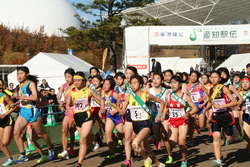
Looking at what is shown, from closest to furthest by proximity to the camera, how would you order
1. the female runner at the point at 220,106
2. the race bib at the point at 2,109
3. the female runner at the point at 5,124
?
the female runner at the point at 220,106, the female runner at the point at 5,124, the race bib at the point at 2,109

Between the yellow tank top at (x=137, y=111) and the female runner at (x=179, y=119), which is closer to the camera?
the yellow tank top at (x=137, y=111)

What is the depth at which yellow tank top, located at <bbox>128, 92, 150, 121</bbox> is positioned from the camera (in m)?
7.12

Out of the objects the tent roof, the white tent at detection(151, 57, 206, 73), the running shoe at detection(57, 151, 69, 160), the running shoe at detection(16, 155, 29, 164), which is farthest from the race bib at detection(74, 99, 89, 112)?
the white tent at detection(151, 57, 206, 73)

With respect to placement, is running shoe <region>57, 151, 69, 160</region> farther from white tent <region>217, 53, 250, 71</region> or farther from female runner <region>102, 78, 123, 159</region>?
white tent <region>217, 53, 250, 71</region>

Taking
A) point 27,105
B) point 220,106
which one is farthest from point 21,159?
point 220,106

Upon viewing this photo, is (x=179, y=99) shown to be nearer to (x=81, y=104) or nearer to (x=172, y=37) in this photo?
(x=81, y=104)

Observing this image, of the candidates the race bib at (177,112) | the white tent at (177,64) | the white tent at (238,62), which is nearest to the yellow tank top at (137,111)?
the race bib at (177,112)

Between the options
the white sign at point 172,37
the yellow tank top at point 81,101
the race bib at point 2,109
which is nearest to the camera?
the yellow tank top at point 81,101

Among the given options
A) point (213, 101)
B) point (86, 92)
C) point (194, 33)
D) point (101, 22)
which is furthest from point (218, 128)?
point (101, 22)

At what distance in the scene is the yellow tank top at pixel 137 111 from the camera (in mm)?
7117

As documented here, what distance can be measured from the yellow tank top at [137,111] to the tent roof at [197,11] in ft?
130

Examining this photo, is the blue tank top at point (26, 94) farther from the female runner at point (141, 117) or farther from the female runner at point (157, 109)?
the female runner at point (157, 109)

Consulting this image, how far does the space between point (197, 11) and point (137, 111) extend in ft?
150

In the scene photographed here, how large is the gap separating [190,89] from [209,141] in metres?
1.65
